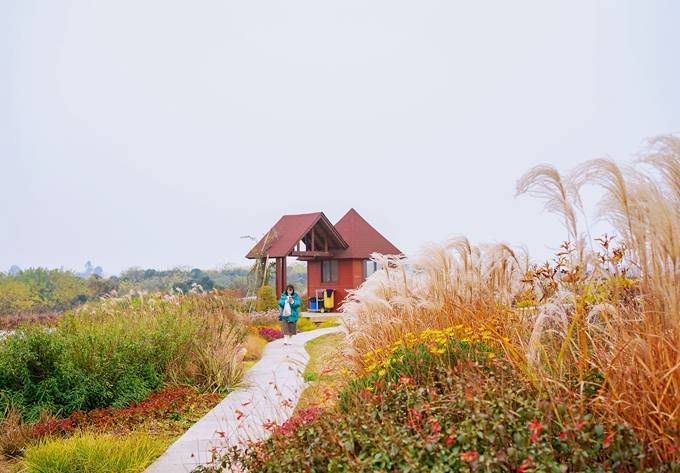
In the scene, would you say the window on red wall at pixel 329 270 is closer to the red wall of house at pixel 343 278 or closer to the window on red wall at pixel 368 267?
the red wall of house at pixel 343 278

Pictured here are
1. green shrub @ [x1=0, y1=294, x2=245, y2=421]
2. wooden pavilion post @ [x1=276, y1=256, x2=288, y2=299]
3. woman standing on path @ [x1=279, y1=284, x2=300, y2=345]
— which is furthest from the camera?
wooden pavilion post @ [x1=276, y1=256, x2=288, y2=299]

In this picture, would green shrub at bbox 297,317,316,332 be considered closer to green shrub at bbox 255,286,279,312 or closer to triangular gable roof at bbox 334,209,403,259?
green shrub at bbox 255,286,279,312

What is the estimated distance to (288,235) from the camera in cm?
2483

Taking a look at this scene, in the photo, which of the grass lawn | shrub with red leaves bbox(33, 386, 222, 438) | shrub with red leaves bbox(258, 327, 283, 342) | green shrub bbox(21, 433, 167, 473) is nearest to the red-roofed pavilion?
shrub with red leaves bbox(258, 327, 283, 342)

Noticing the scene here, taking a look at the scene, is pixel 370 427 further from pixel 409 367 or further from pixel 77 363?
pixel 77 363

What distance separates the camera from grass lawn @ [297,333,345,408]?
610 centimetres

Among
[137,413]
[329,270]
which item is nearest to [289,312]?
[137,413]

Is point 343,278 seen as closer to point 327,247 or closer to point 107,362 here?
point 327,247

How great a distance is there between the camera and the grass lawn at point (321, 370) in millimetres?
6099

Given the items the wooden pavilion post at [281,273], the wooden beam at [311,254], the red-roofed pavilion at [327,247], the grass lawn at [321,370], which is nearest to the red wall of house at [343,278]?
the red-roofed pavilion at [327,247]

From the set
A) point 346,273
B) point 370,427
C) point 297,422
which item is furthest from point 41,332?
point 346,273

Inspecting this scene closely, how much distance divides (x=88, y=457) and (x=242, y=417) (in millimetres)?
1789

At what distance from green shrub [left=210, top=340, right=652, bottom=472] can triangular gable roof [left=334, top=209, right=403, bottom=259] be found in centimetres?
2190

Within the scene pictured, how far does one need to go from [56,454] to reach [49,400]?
2.59 meters
